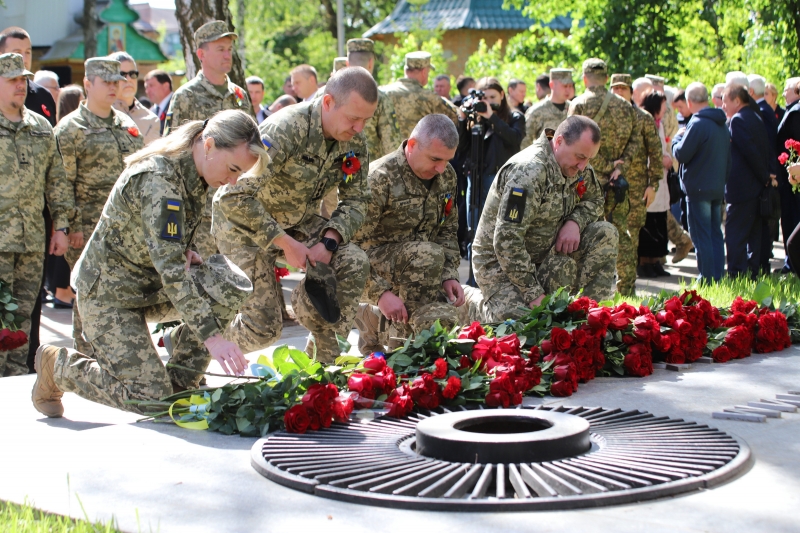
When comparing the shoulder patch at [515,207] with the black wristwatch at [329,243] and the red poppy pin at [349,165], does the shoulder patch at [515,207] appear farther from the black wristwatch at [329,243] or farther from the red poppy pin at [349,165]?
the black wristwatch at [329,243]

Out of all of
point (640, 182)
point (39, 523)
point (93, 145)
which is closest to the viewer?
point (39, 523)

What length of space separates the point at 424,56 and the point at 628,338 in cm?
551

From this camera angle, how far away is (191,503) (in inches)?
135

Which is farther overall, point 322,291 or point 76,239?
point 76,239

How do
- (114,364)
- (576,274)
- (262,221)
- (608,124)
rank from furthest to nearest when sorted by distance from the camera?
(608,124) → (576,274) → (262,221) → (114,364)

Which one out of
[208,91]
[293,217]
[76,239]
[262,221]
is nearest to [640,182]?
[208,91]

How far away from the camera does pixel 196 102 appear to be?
310 inches

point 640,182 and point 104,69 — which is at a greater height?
point 104,69

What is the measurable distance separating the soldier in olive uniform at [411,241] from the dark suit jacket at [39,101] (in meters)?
3.53

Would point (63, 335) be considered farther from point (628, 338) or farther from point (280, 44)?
point (280, 44)

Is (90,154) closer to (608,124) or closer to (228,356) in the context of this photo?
(228,356)

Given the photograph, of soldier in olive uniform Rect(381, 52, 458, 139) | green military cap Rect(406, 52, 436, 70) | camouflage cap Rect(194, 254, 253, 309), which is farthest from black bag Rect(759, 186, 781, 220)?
camouflage cap Rect(194, 254, 253, 309)

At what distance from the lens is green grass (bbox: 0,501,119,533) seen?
314 centimetres

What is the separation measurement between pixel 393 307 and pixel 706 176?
200 inches
